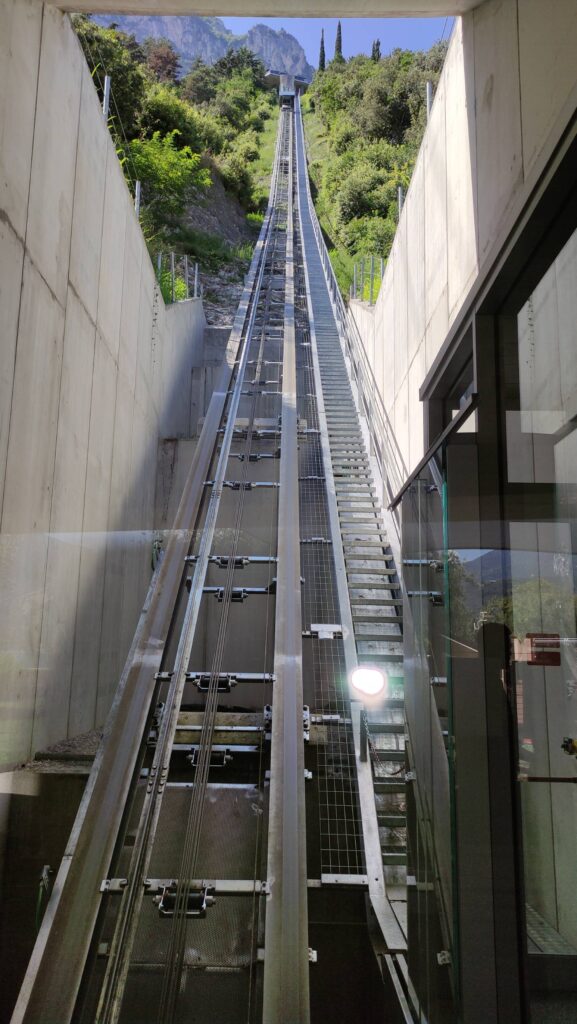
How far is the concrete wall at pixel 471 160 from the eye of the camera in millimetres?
2189

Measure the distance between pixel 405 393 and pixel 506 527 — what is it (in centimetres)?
460

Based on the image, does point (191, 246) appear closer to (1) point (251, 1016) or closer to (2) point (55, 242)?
(2) point (55, 242)

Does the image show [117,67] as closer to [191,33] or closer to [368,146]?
[191,33]

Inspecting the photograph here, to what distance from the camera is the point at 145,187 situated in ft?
40.3

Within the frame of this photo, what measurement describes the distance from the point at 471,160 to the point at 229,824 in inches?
133

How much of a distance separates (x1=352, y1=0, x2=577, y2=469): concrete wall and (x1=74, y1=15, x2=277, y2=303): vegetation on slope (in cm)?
257

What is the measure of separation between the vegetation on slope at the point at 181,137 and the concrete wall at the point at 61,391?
3.28 ft

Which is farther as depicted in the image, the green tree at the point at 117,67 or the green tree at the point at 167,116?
the green tree at the point at 167,116

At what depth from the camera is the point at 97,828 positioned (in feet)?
8.91

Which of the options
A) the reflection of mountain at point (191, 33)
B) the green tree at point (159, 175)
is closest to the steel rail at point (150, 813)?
the reflection of mountain at point (191, 33)

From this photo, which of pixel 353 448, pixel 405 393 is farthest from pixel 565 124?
pixel 353 448

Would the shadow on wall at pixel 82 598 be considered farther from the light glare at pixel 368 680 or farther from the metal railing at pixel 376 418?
the metal railing at pixel 376 418

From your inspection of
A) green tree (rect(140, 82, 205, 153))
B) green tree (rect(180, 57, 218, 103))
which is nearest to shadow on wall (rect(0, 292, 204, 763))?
green tree (rect(140, 82, 205, 153))

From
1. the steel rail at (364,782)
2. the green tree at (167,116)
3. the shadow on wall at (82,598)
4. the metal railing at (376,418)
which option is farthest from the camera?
the green tree at (167,116)
